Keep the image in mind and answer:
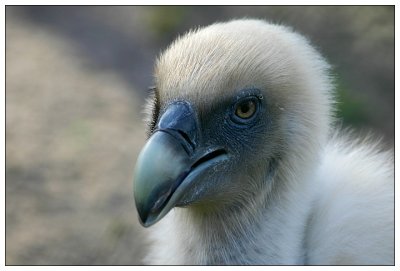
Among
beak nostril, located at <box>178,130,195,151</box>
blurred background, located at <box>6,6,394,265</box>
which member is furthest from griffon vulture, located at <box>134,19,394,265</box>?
blurred background, located at <box>6,6,394,265</box>

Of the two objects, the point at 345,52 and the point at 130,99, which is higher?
the point at 345,52

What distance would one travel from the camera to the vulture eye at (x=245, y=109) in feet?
7.11

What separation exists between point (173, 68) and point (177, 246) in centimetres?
62

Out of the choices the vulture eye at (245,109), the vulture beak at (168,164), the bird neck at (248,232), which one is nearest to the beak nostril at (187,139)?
the vulture beak at (168,164)

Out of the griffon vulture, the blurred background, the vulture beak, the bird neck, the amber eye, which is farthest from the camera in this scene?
the blurred background

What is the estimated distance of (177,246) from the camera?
8.13 ft

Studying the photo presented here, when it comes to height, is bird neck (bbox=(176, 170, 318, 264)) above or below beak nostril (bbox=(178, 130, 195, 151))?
below

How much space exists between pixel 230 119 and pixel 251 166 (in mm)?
185

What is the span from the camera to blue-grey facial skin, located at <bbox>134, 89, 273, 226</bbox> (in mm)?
1965

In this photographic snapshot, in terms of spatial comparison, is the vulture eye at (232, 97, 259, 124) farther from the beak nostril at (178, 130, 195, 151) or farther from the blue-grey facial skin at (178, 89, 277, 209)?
the beak nostril at (178, 130, 195, 151)

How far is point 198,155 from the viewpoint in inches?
82.4

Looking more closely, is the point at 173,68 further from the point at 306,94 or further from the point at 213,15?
the point at 213,15

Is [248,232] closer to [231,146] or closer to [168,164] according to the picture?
[231,146]

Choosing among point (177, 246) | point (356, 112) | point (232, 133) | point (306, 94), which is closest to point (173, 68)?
point (232, 133)
